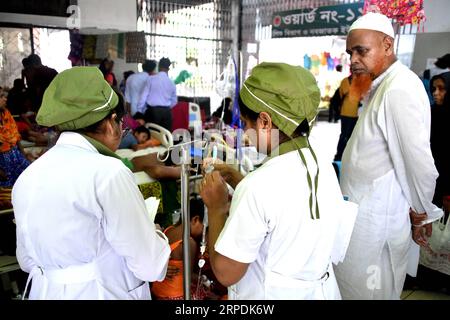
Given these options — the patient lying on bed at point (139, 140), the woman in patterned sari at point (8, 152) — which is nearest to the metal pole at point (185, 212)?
the woman in patterned sari at point (8, 152)

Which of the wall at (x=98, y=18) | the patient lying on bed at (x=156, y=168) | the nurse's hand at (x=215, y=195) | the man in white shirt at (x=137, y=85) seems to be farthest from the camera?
the man in white shirt at (x=137, y=85)

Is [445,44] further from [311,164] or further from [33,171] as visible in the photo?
[33,171]

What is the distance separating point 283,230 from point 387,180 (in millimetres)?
816

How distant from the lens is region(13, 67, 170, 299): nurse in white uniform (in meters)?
1.05

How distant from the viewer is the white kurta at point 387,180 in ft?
5.00

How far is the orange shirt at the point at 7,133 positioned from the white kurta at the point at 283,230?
2850 millimetres

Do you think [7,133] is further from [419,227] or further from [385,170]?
[419,227]

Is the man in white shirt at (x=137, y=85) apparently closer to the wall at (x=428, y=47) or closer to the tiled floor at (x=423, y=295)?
the wall at (x=428, y=47)

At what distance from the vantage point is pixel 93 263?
3.79 ft

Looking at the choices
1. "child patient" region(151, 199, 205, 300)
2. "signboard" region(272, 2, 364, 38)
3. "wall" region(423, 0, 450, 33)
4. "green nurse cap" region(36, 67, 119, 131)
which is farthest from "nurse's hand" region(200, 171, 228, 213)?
"signboard" region(272, 2, 364, 38)

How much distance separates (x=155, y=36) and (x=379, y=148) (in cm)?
615

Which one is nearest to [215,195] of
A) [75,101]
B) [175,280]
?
[75,101]

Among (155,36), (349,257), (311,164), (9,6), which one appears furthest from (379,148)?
(155,36)

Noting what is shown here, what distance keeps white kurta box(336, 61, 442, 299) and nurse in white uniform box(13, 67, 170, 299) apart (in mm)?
953
